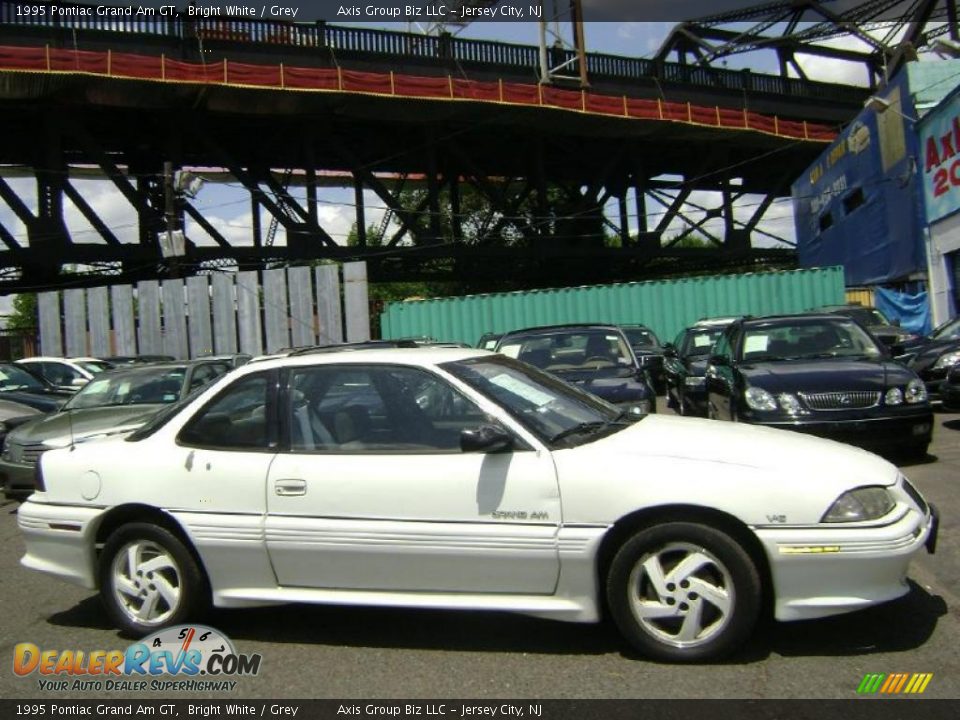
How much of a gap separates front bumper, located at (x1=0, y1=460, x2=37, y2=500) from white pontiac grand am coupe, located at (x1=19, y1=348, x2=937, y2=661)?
13.2 feet

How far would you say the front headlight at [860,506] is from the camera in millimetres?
3641

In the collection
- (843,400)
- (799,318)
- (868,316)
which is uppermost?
(868,316)

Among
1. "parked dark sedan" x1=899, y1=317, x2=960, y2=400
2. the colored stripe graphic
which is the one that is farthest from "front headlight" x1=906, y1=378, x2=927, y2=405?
the colored stripe graphic

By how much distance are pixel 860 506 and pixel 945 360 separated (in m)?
8.52

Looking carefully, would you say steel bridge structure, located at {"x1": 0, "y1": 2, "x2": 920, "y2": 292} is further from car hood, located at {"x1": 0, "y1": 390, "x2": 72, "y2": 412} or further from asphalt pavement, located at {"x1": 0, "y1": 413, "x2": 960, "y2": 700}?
asphalt pavement, located at {"x1": 0, "y1": 413, "x2": 960, "y2": 700}

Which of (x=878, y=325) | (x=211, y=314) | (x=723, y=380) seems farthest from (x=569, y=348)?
(x=211, y=314)

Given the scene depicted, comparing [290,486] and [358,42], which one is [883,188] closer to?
[358,42]

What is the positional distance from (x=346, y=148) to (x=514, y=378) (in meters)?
30.3

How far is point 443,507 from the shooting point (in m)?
3.94

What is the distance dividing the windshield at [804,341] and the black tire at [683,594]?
5.55 m

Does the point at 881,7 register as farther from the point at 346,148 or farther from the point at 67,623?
the point at 67,623

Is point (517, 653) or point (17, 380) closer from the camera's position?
point (517, 653)

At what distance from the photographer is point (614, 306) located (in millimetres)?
24109

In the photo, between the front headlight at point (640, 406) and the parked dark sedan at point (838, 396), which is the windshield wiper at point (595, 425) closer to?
the parked dark sedan at point (838, 396)
